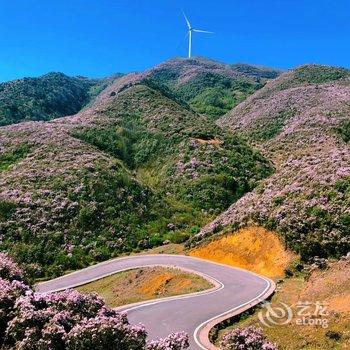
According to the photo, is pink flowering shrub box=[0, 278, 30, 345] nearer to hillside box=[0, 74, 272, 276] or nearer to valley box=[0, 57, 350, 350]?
valley box=[0, 57, 350, 350]

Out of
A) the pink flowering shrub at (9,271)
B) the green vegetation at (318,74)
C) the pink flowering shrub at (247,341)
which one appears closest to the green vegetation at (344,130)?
the green vegetation at (318,74)

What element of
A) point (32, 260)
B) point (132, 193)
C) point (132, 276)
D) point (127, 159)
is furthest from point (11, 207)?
point (127, 159)

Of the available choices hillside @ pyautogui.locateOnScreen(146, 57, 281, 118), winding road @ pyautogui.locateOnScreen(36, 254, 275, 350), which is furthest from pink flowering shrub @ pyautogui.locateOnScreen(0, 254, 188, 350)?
hillside @ pyautogui.locateOnScreen(146, 57, 281, 118)

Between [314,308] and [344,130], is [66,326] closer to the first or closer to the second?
[314,308]

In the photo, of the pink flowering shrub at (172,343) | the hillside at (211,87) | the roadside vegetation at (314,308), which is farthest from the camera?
the hillside at (211,87)

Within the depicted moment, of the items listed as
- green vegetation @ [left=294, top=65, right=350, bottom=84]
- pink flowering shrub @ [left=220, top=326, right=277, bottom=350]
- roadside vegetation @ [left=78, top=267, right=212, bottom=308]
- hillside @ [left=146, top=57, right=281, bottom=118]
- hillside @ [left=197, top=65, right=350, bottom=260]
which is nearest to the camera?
pink flowering shrub @ [left=220, top=326, right=277, bottom=350]

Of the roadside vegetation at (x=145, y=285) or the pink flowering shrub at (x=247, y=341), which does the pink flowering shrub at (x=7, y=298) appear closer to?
the pink flowering shrub at (x=247, y=341)

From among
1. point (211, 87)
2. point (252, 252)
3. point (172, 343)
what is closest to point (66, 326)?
point (172, 343)
